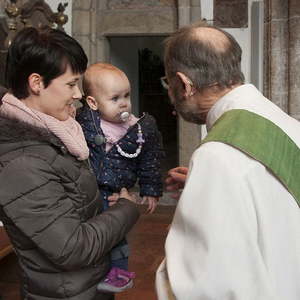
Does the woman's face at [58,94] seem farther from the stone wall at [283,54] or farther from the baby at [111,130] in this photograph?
the stone wall at [283,54]

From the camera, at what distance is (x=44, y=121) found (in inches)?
62.7

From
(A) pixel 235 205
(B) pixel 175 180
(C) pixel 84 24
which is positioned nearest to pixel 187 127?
(C) pixel 84 24

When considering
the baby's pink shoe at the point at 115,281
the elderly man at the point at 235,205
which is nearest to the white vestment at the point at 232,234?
the elderly man at the point at 235,205

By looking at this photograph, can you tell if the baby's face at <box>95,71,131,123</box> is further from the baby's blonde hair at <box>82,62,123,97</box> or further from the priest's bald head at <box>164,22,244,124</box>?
the priest's bald head at <box>164,22,244,124</box>

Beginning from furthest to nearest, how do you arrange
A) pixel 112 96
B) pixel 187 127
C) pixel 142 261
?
pixel 187 127, pixel 142 261, pixel 112 96

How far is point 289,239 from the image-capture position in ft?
4.41

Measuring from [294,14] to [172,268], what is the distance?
16.4ft

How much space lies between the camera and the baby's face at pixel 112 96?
2229mm

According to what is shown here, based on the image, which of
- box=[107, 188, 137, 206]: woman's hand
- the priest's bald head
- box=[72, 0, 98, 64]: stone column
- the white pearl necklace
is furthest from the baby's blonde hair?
box=[72, 0, 98, 64]: stone column

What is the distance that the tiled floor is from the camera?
3580 millimetres

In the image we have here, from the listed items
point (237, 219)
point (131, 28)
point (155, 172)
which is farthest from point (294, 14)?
point (237, 219)

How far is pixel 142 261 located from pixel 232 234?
3148 millimetres

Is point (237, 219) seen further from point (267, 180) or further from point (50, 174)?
point (50, 174)

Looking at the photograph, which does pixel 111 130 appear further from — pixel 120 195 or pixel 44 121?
pixel 44 121
